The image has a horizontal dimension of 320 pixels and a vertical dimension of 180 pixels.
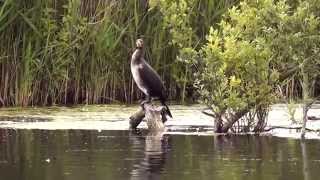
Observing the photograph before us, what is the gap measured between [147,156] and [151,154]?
7.3 inches

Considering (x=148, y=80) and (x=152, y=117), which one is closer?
(x=152, y=117)

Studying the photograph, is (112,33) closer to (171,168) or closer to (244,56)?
(244,56)

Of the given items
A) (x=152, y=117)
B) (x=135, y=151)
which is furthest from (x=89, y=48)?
(x=135, y=151)

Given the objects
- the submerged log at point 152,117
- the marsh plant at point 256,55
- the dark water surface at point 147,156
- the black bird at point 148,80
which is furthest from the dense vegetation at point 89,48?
the dark water surface at point 147,156

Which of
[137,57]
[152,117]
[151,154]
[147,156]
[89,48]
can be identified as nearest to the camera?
[147,156]

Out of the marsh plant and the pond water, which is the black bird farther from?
the marsh plant

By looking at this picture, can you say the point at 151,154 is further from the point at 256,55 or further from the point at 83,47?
the point at 83,47

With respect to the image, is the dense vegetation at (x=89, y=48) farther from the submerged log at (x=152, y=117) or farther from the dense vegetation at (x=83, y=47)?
the submerged log at (x=152, y=117)

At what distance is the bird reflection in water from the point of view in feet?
30.2

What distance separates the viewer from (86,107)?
1633cm

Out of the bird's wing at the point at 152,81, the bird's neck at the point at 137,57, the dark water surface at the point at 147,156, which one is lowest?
the dark water surface at the point at 147,156

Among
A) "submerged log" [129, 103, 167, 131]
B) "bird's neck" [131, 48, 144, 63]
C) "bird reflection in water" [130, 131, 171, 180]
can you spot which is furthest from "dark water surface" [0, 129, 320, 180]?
"bird's neck" [131, 48, 144, 63]

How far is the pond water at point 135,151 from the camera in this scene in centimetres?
930

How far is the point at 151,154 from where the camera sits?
10.8m
